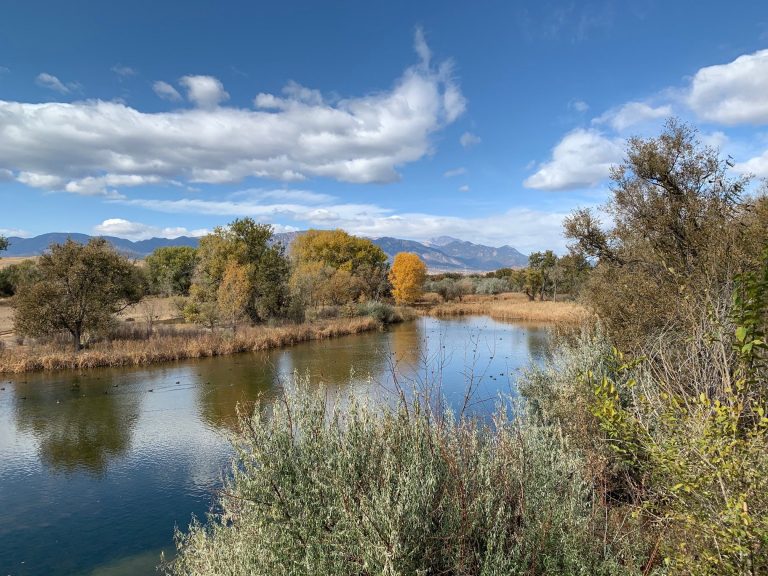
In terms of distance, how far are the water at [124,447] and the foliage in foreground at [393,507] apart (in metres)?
0.60

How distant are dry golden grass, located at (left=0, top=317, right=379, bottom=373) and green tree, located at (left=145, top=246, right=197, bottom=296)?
16.6m

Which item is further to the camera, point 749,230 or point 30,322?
point 30,322

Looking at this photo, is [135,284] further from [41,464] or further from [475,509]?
[475,509]

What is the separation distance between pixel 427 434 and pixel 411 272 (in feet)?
164

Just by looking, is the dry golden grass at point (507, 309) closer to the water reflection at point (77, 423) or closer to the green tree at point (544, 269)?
the green tree at point (544, 269)

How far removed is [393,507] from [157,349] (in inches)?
959

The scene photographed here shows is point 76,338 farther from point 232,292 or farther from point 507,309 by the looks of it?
point 507,309

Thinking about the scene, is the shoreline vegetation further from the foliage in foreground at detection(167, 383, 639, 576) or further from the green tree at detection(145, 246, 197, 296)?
the foliage in foreground at detection(167, 383, 639, 576)

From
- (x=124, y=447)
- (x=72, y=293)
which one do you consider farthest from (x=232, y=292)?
(x=124, y=447)

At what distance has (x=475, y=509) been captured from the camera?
11.9 feet

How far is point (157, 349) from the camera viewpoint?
24.6 m

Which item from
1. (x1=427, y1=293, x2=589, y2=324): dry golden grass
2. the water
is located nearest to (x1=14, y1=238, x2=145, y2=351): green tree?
→ the water

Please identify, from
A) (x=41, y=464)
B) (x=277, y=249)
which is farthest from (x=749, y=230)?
(x=277, y=249)

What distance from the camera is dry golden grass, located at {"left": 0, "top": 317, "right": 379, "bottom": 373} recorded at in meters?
21.3
